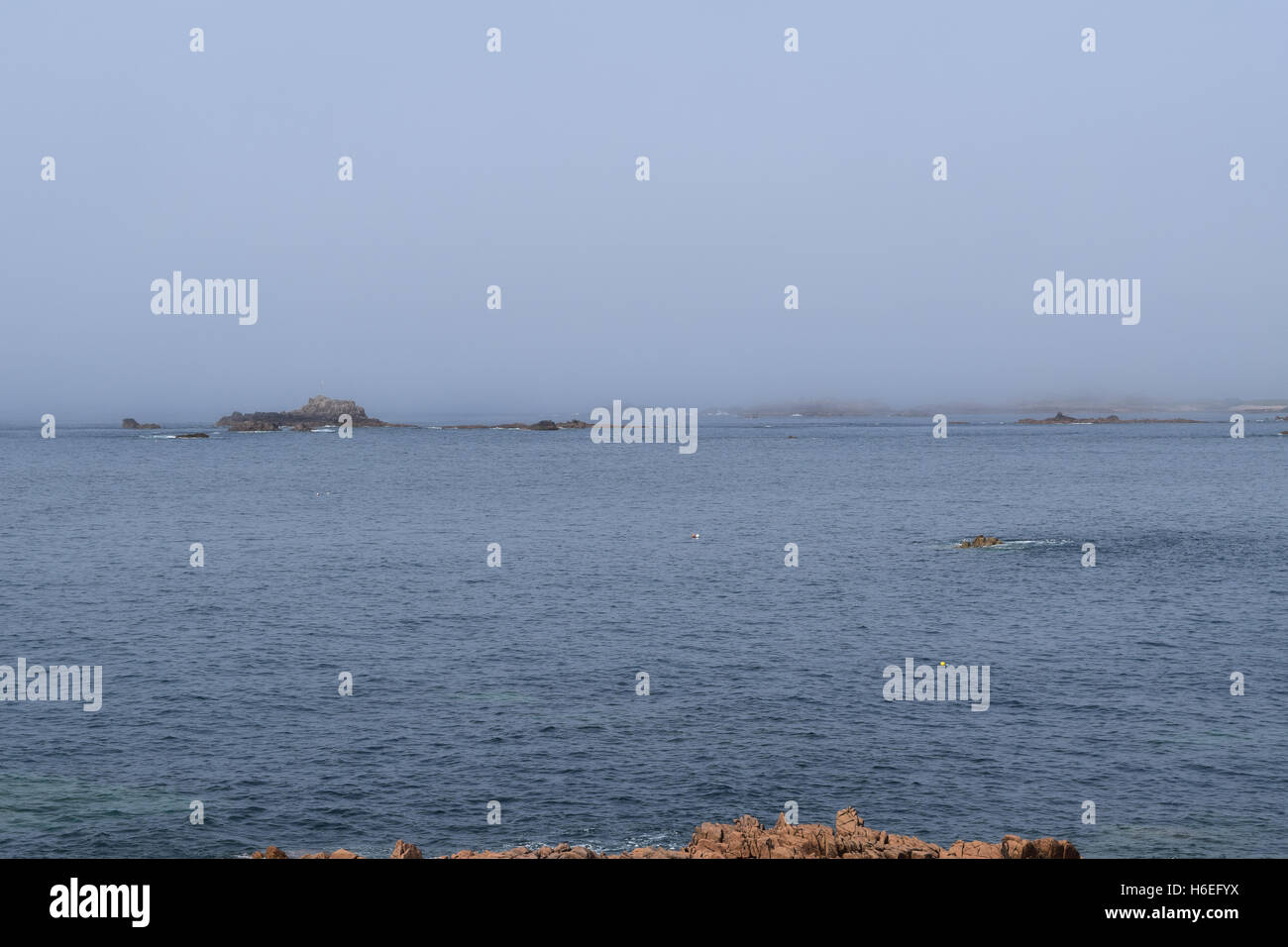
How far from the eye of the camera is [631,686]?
169 feet

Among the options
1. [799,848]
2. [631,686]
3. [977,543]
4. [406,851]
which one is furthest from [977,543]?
[406,851]

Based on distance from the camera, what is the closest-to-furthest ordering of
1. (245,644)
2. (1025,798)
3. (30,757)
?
(1025,798)
(30,757)
(245,644)

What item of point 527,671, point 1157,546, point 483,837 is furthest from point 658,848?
point 1157,546

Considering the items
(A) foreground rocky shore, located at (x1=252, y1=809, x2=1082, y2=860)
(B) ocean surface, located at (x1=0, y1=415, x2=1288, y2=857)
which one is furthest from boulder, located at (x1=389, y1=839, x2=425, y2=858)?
(B) ocean surface, located at (x1=0, y1=415, x2=1288, y2=857)

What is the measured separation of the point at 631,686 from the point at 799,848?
954 inches

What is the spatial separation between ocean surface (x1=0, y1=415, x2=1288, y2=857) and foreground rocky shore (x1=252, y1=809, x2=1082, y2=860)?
3817mm

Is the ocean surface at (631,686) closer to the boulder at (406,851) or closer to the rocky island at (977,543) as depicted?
the rocky island at (977,543)

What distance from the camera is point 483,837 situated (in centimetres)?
3356

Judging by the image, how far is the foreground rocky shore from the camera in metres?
27.2

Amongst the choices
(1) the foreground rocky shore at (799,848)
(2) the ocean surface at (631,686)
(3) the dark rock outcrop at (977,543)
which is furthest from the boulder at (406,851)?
(3) the dark rock outcrop at (977,543)

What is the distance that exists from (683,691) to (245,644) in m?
28.3
